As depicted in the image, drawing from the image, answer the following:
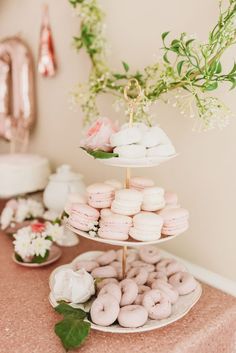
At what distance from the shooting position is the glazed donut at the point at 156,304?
2.89 feet

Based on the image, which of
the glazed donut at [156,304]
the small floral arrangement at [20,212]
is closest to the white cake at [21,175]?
the small floral arrangement at [20,212]

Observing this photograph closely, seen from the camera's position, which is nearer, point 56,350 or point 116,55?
point 56,350

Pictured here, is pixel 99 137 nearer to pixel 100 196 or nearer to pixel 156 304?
pixel 100 196

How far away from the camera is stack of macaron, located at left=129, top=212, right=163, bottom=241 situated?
34.7 inches

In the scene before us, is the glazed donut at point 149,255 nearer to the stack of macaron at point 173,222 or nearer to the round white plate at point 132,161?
the stack of macaron at point 173,222

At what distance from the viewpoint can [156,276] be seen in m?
1.04

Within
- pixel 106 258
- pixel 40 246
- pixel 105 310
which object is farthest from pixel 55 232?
pixel 105 310

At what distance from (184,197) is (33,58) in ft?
3.28

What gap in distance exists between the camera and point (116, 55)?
1.37 metres

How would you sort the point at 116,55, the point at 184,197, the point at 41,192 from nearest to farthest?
1. the point at 184,197
2. the point at 116,55
3. the point at 41,192

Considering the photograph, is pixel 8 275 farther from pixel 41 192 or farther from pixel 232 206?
pixel 232 206

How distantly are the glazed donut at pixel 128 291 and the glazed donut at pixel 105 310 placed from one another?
0.12 ft

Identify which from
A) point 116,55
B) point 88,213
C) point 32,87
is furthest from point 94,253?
point 32,87

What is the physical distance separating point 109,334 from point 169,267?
0.92 ft
